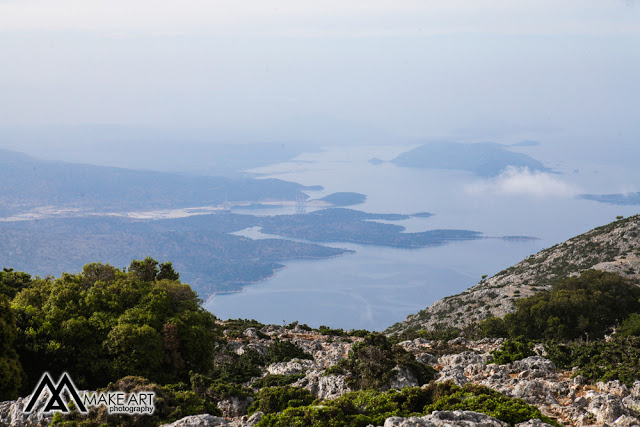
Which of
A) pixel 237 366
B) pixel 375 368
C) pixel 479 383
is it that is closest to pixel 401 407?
pixel 375 368

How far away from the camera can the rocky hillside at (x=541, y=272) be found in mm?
38000

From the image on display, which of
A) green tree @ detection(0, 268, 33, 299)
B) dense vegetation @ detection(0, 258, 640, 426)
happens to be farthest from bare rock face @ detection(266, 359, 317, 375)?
green tree @ detection(0, 268, 33, 299)

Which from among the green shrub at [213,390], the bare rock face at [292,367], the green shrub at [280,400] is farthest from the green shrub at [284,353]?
the green shrub at [280,400]

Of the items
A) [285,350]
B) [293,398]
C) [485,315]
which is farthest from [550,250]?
[293,398]

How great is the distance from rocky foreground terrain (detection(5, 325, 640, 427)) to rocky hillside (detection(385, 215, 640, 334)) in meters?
13.5

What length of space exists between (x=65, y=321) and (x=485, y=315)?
91.4 ft

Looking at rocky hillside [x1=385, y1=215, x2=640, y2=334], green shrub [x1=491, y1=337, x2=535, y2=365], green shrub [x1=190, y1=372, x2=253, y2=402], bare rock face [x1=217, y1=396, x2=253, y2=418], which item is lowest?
rocky hillside [x1=385, y1=215, x2=640, y2=334]

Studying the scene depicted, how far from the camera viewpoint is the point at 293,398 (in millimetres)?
14609

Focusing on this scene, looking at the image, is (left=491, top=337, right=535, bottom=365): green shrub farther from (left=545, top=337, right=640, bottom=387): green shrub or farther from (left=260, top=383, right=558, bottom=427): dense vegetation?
(left=260, top=383, right=558, bottom=427): dense vegetation

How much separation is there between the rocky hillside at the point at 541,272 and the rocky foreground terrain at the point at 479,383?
13532 millimetres

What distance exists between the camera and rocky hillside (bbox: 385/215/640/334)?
38.0 m

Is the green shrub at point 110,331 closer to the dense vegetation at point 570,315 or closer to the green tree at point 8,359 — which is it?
the green tree at point 8,359

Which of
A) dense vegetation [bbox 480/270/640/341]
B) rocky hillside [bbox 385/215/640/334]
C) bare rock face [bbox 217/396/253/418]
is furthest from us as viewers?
→ rocky hillside [bbox 385/215/640/334]

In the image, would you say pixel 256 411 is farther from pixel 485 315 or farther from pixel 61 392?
pixel 485 315
